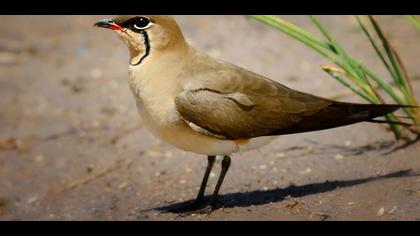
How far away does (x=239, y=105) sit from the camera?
4984 millimetres

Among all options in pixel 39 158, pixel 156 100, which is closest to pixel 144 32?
pixel 156 100

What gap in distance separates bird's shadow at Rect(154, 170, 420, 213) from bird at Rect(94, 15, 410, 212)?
0.25 metres

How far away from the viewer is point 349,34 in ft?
28.7

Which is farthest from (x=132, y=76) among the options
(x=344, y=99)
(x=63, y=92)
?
(x=63, y=92)

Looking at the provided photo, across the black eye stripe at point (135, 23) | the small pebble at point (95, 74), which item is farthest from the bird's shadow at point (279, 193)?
the small pebble at point (95, 74)

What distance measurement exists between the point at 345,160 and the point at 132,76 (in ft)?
5.82

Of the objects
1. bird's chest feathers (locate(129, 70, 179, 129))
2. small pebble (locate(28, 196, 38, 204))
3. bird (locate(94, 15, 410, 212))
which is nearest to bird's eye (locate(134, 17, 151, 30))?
bird (locate(94, 15, 410, 212))

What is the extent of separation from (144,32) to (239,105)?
2.57ft

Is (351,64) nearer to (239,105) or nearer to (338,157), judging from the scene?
(338,157)

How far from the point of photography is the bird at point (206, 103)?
489 centimetres

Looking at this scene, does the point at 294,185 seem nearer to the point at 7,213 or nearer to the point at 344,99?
the point at 344,99

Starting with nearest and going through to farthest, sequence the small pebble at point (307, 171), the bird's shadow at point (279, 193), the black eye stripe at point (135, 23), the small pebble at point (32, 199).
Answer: the black eye stripe at point (135, 23) < the bird's shadow at point (279, 193) < the small pebble at point (307, 171) < the small pebble at point (32, 199)

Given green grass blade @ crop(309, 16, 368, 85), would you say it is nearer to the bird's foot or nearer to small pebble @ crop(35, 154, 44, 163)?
the bird's foot

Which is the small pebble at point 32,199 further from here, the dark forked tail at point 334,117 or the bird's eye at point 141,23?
the dark forked tail at point 334,117
